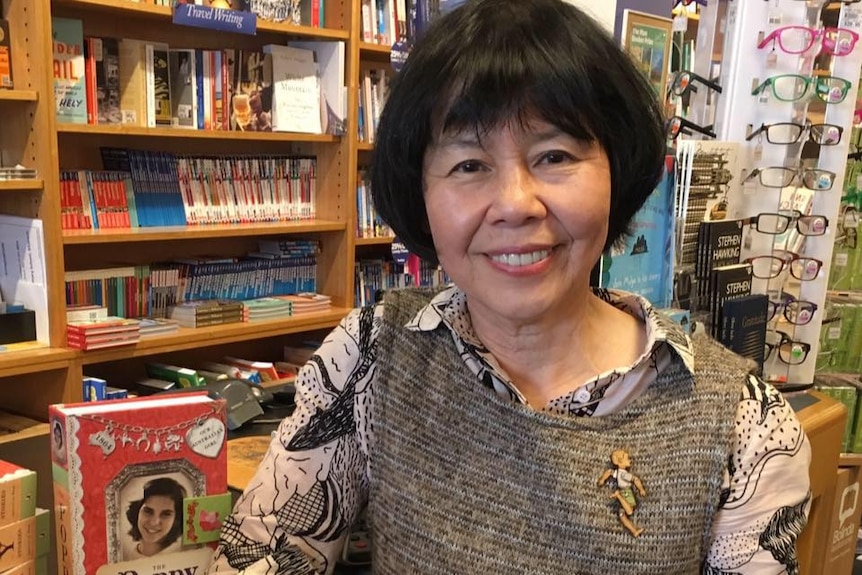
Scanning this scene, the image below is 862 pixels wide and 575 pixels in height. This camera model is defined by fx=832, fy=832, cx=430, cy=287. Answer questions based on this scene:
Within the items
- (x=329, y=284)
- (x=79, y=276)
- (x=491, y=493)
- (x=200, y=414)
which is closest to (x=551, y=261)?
(x=491, y=493)

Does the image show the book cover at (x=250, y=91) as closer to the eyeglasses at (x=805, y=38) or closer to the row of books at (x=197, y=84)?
the row of books at (x=197, y=84)

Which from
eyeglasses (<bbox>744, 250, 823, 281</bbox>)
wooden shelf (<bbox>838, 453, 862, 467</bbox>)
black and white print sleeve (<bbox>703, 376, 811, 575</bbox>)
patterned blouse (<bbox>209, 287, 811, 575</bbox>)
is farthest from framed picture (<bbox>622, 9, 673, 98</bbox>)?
wooden shelf (<bbox>838, 453, 862, 467</bbox>)

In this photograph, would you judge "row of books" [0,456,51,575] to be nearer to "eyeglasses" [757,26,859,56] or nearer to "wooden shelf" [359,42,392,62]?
"eyeglasses" [757,26,859,56]

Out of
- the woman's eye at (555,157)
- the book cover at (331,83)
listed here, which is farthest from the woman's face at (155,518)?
the book cover at (331,83)

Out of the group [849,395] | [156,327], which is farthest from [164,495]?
[849,395]

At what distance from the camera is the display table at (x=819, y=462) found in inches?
72.1

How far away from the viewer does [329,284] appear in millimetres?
3438

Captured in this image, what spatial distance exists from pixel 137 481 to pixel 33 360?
177cm

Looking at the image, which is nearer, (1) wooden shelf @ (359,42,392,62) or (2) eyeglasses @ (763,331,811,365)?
(2) eyeglasses @ (763,331,811,365)

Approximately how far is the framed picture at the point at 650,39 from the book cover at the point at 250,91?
5.32ft

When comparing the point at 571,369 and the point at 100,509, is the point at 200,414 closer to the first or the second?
the point at 100,509

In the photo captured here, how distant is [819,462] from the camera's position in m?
1.92

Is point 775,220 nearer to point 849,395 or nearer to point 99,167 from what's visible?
point 849,395

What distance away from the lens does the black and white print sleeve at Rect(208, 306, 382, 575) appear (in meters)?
1.03
